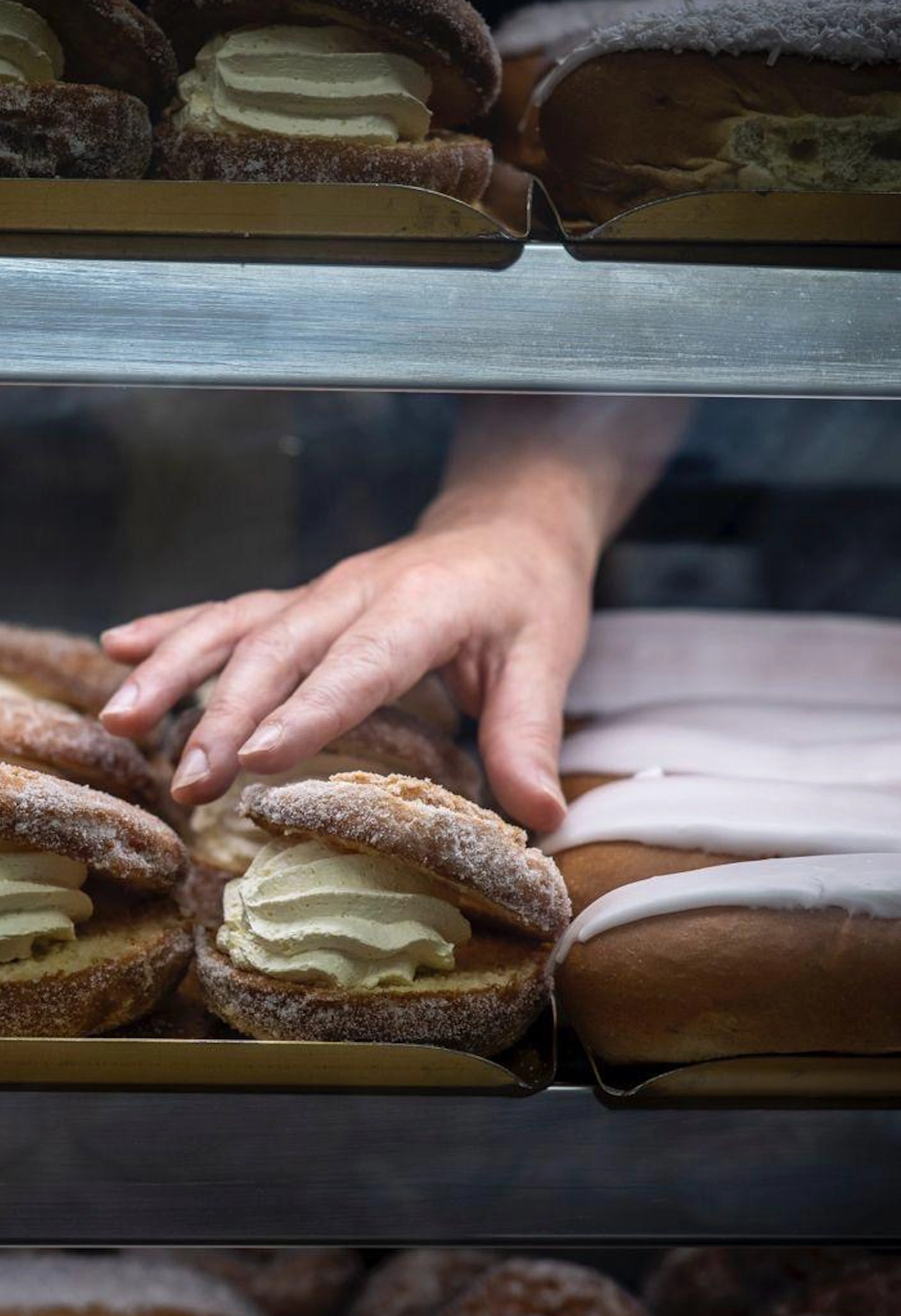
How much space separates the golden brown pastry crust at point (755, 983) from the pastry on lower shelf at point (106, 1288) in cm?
48

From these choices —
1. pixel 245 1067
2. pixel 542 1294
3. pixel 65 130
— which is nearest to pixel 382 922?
pixel 245 1067

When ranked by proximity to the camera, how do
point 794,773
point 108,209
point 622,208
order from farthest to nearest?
point 794,773 < point 622,208 < point 108,209

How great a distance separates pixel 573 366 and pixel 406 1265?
2.77ft

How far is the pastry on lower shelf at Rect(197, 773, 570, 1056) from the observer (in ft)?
2.78

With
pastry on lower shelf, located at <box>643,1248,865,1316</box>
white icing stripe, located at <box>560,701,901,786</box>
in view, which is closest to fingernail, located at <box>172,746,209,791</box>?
white icing stripe, located at <box>560,701,901,786</box>

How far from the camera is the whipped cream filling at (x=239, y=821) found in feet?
3.47

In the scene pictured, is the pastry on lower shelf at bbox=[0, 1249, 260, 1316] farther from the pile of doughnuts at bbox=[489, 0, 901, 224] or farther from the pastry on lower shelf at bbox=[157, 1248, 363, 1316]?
the pile of doughnuts at bbox=[489, 0, 901, 224]

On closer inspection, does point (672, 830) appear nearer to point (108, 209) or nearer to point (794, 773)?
point (794, 773)

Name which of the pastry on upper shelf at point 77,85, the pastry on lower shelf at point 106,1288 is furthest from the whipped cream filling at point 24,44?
the pastry on lower shelf at point 106,1288

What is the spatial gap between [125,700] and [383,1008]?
1.19 feet

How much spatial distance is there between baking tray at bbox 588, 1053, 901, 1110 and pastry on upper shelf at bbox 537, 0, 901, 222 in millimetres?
589

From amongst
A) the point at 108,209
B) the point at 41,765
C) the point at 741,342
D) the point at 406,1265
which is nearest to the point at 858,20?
the point at 741,342

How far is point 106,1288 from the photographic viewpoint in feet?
3.50

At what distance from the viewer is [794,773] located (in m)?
1.10
